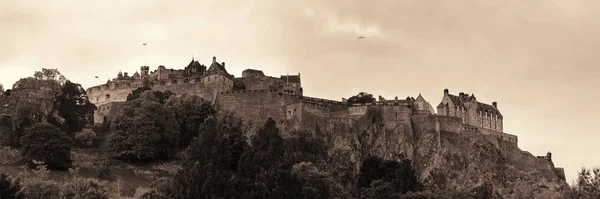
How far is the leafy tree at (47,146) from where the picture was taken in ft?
251

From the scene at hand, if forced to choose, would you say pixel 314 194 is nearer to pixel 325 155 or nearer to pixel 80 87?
pixel 325 155

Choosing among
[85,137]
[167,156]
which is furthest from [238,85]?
[85,137]

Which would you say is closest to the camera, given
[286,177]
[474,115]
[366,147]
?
[286,177]

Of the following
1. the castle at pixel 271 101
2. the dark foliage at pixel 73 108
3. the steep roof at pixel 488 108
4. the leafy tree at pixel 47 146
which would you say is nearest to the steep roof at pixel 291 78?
the castle at pixel 271 101

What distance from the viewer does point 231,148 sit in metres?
68.3

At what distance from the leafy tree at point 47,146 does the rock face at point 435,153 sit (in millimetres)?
21256

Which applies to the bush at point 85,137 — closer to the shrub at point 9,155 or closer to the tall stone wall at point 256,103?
the shrub at point 9,155

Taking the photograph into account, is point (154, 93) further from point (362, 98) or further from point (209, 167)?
point (209, 167)

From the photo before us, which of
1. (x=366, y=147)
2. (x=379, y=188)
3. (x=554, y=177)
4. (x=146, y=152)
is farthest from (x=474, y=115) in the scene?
(x=146, y=152)

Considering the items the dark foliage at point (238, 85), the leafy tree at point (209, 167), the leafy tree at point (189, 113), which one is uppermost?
the dark foliage at point (238, 85)

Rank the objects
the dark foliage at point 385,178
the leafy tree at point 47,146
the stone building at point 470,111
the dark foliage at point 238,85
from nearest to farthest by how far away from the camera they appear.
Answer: the dark foliage at point 385,178, the leafy tree at point 47,146, the dark foliage at point 238,85, the stone building at point 470,111

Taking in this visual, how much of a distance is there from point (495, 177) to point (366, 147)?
11.5 metres

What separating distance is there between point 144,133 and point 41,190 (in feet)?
59.8

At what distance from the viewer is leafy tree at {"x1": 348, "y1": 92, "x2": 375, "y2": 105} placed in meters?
95.9
